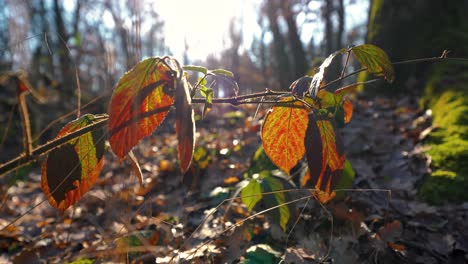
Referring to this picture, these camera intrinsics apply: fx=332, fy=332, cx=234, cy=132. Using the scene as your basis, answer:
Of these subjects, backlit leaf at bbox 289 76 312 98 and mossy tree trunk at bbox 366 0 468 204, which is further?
mossy tree trunk at bbox 366 0 468 204

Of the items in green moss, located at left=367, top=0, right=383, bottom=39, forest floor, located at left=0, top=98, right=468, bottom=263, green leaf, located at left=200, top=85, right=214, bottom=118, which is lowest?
forest floor, located at left=0, top=98, right=468, bottom=263

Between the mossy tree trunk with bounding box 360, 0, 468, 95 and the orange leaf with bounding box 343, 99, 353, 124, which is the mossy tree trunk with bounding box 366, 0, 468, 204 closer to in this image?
the mossy tree trunk with bounding box 360, 0, 468, 95

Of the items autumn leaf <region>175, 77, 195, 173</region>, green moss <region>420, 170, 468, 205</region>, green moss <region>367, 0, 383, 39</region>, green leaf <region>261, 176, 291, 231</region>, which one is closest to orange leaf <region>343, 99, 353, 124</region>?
green leaf <region>261, 176, 291, 231</region>

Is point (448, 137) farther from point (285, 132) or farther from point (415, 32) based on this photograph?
point (415, 32)

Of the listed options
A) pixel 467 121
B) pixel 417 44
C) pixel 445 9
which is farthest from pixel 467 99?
pixel 445 9

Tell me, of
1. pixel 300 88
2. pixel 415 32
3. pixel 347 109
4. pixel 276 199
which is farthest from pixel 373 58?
pixel 415 32

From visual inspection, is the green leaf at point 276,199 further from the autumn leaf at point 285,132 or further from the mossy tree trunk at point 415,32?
the mossy tree trunk at point 415,32

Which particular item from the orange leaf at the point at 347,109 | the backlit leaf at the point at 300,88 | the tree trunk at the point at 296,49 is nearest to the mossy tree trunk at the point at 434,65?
the orange leaf at the point at 347,109
